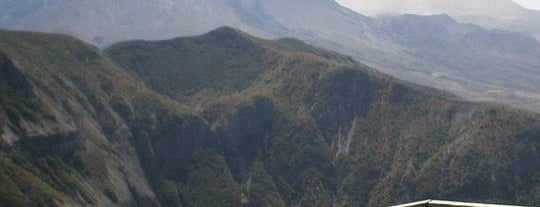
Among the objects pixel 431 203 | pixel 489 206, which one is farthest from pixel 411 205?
pixel 489 206

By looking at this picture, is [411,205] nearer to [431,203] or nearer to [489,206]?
[431,203]

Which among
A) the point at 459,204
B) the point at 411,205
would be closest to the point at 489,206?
the point at 459,204

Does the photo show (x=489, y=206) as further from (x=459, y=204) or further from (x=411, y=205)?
(x=411, y=205)
